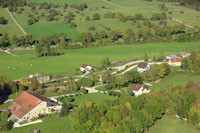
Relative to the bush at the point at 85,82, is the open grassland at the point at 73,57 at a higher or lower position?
higher

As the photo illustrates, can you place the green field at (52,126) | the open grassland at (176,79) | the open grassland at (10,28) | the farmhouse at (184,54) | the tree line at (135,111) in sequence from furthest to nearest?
1. the open grassland at (10,28)
2. the farmhouse at (184,54)
3. the open grassland at (176,79)
4. the green field at (52,126)
5. the tree line at (135,111)

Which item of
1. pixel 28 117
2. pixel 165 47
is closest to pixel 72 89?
pixel 28 117

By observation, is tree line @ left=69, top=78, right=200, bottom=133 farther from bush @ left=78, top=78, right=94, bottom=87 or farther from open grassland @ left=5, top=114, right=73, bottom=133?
bush @ left=78, top=78, right=94, bottom=87

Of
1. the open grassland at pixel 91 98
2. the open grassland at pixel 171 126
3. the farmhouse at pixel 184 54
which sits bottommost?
the open grassland at pixel 171 126

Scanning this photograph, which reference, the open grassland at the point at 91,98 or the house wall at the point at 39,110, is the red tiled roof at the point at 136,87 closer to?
the open grassland at the point at 91,98

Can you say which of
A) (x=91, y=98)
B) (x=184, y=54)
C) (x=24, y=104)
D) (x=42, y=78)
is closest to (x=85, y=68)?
(x=42, y=78)

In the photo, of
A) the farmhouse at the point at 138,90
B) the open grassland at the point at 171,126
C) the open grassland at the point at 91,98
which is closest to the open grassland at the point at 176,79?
the farmhouse at the point at 138,90

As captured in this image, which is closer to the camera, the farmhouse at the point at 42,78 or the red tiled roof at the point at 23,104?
the red tiled roof at the point at 23,104

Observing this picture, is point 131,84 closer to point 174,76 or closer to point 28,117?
point 174,76

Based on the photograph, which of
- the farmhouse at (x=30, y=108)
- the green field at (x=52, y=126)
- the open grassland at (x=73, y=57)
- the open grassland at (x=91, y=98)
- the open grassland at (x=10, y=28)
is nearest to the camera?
the green field at (x=52, y=126)
